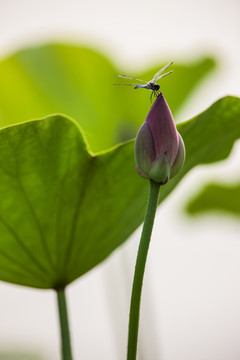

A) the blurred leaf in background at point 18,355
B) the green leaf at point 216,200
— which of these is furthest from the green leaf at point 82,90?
the blurred leaf in background at point 18,355

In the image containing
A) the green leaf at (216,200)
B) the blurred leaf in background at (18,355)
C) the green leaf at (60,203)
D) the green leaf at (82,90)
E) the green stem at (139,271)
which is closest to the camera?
the green stem at (139,271)

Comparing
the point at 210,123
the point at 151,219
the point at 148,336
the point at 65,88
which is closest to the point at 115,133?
the point at 65,88

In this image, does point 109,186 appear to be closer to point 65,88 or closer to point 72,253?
point 72,253

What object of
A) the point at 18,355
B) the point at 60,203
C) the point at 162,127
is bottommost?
the point at 18,355

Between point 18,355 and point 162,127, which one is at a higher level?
point 162,127

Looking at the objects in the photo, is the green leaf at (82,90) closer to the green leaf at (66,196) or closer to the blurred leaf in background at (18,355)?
the blurred leaf in background at (18,355)

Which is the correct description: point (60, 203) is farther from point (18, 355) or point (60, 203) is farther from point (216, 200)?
point (216, 200)

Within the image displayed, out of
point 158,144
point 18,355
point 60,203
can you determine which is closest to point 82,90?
point 18,355
